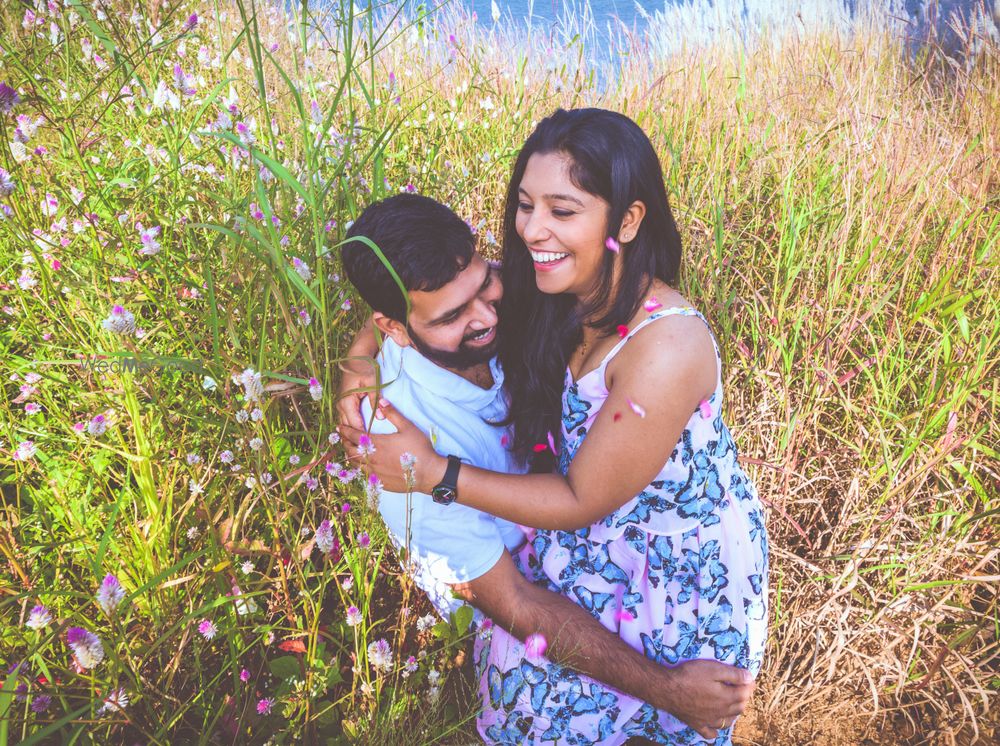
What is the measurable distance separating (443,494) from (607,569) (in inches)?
23.9

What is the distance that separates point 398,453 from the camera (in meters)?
1.63

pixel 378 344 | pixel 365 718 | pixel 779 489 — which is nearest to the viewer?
pixel 365 718

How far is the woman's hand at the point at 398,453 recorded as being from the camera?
161 cm

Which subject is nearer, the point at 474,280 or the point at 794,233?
the point at 474,280

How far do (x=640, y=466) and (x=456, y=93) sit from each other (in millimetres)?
2604

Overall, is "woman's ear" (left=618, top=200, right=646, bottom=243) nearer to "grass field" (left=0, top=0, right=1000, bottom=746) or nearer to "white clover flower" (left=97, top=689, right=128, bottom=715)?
"grass field" (left=0, top=0, right=1000, bottom=746)

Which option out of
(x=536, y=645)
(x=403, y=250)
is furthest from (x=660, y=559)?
(x=403, y=250)

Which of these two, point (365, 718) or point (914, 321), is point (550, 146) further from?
point (365, 718)

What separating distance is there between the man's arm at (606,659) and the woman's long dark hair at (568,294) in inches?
17.3

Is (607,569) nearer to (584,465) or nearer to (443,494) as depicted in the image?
(584,465)

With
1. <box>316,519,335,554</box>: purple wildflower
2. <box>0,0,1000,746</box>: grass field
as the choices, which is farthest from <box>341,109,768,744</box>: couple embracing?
<box>316,519,335,554</box>: purple wildflower

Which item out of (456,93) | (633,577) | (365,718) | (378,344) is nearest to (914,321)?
(633,577)

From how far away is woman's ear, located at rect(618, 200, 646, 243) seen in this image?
1.69m

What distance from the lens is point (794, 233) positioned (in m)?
2.12
